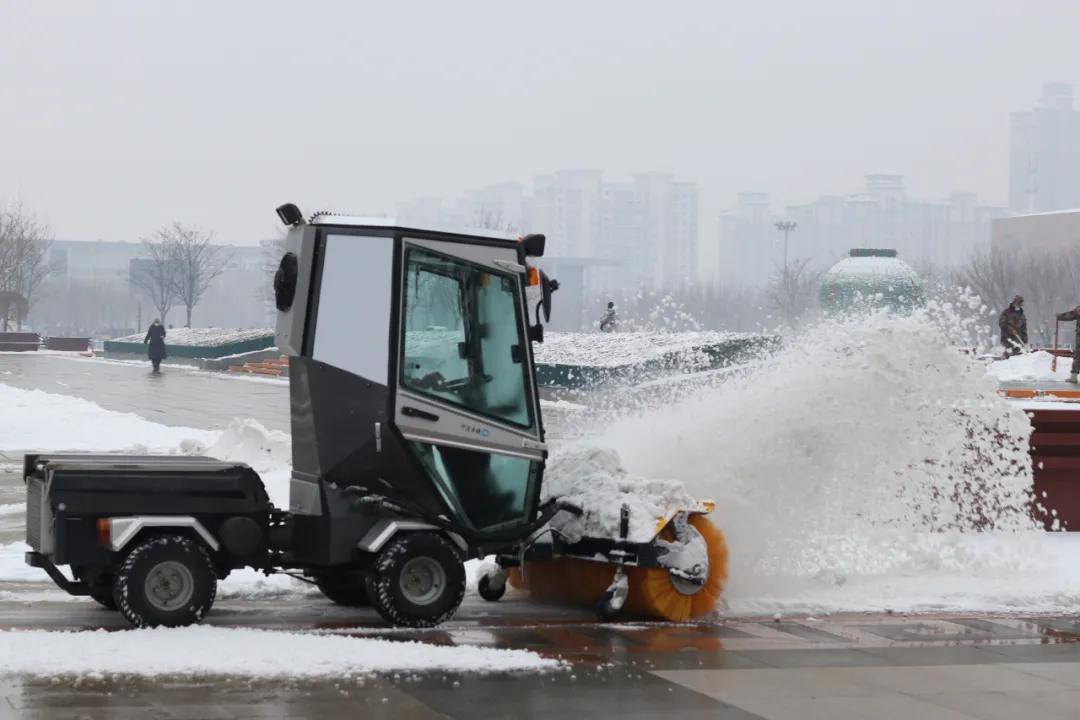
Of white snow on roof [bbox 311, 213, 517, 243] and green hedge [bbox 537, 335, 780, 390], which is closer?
white snow on roof [bbox 311, 213, 517, 243]

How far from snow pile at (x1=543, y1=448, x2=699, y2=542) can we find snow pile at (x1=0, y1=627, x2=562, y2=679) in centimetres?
156

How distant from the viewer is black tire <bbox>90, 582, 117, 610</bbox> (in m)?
9.49

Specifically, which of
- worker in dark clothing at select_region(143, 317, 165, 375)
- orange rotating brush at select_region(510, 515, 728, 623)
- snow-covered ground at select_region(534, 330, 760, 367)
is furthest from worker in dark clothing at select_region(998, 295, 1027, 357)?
worker in dark clothing at select_region(143, 317, 165, 375)

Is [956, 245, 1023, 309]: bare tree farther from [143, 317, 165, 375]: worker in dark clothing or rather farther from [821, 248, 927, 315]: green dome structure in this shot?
[143, 317, 165, 375]: worker in dark clothing

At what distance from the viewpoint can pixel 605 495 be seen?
10.0 metres

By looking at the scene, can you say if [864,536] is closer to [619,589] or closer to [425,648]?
[619,589]

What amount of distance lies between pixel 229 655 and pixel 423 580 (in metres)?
1.61

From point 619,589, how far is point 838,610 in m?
1.90

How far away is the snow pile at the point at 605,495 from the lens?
9.87 m

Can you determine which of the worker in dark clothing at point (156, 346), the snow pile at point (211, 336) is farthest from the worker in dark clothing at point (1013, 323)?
the snow pile at point (211, 336)

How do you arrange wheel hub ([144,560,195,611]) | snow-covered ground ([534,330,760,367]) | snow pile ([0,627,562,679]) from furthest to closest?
snow-covered ground ([534,330,760,367]) → wheel hub ([144,560,195,611]) → snow pile ([0,627,562,679])

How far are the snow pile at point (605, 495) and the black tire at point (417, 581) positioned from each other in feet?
3.18

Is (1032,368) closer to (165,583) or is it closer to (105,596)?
(105,596)

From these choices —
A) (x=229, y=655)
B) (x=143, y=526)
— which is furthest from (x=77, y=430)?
(x=229, y=655)
